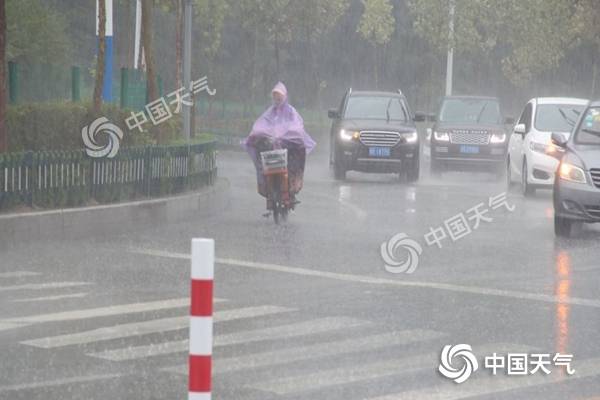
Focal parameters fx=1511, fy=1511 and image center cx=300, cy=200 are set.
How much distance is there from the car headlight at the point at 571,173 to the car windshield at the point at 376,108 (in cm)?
1238

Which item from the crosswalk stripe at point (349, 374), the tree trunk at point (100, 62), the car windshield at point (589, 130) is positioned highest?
the tree trunk at point (100, 62)

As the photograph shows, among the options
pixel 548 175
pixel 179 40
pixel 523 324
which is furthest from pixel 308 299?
pixel 179 40

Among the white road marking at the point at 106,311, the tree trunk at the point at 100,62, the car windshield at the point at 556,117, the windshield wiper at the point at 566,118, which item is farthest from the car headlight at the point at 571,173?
the windshield wiper at the point at 566,118

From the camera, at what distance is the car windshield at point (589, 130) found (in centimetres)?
1836

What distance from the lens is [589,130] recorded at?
18516 mm

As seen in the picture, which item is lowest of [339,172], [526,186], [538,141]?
[339,172]

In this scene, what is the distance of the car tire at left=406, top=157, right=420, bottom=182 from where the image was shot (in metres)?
29.2

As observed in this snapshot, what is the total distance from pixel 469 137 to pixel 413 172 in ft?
8.19

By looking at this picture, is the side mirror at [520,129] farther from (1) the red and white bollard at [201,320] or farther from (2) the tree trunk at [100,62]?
(1) the red and white bollard at [201,320]

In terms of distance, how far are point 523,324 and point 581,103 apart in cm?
1609

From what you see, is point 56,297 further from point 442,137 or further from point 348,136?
point 442,137

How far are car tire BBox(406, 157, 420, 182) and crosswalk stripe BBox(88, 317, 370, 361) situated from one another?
1846cm

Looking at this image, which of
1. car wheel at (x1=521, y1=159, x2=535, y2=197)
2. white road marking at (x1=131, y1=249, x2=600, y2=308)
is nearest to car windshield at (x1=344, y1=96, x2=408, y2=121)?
car wheel at (x1=521, y1=159, x2=535, y2=197)

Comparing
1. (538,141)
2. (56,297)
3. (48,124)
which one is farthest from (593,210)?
(538,141)
